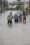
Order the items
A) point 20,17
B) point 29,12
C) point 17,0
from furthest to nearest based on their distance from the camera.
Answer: point 17,0
point 29,12
point 20,17

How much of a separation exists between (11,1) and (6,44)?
79141 millimetres

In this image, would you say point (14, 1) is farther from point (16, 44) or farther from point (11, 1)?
point (16, 44)

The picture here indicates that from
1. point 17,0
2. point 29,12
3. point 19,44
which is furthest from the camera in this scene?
point 17,0

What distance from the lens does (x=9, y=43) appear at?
855 cm

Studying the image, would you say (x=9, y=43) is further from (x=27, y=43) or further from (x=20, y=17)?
(x=20, y=17)

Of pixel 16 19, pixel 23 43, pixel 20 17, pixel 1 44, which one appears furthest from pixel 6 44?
pixel 20 17

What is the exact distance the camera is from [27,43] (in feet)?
28.1

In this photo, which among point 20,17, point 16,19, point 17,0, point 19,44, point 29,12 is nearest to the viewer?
point 19,44

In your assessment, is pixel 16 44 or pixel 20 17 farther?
pixel 20 17

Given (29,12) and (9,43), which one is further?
(29,12)

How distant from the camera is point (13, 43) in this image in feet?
28.2

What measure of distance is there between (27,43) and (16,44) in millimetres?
546

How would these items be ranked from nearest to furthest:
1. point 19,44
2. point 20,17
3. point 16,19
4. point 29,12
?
point 19,44 < point 16,19 < point 20,17 < point 29,12

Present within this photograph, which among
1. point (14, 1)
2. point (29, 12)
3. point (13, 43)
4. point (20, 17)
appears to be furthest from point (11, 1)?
point (13, 43)
